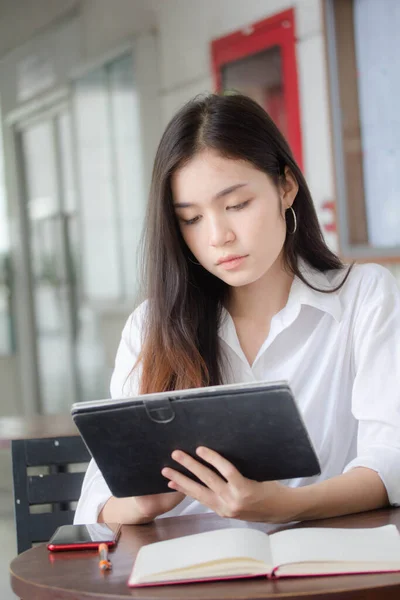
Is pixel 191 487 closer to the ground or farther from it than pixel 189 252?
Result: closer to the ground

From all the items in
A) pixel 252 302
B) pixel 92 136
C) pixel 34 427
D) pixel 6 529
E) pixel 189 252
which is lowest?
pixel 6 529

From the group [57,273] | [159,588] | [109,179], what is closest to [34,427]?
[159,588]

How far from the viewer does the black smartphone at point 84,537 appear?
1.25 meters

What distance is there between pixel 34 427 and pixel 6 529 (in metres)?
1.33

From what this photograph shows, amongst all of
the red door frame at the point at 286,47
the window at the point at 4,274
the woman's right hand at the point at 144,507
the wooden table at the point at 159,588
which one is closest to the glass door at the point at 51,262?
the window at the point at 4,274

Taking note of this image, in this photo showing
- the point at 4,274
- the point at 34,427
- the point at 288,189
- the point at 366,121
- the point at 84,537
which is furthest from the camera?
the point at 4,274

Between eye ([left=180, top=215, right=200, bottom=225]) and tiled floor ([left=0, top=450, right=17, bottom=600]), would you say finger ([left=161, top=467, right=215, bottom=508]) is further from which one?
tiled floor ([left=0, top=450, right=17, bottom=600])

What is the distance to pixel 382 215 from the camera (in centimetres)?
395

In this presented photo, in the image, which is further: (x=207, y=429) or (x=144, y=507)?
(x=144, y=507)

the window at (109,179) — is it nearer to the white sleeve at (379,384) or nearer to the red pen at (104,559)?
the white sleeve at (379,384)

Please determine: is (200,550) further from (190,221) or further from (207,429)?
(190,221)

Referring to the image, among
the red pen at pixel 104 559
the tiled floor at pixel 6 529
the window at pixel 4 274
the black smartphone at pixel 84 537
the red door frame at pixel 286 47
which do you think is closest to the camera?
the red pen at pixel 104 559

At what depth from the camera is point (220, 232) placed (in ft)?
5.11

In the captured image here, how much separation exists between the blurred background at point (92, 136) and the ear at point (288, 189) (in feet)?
8.37
